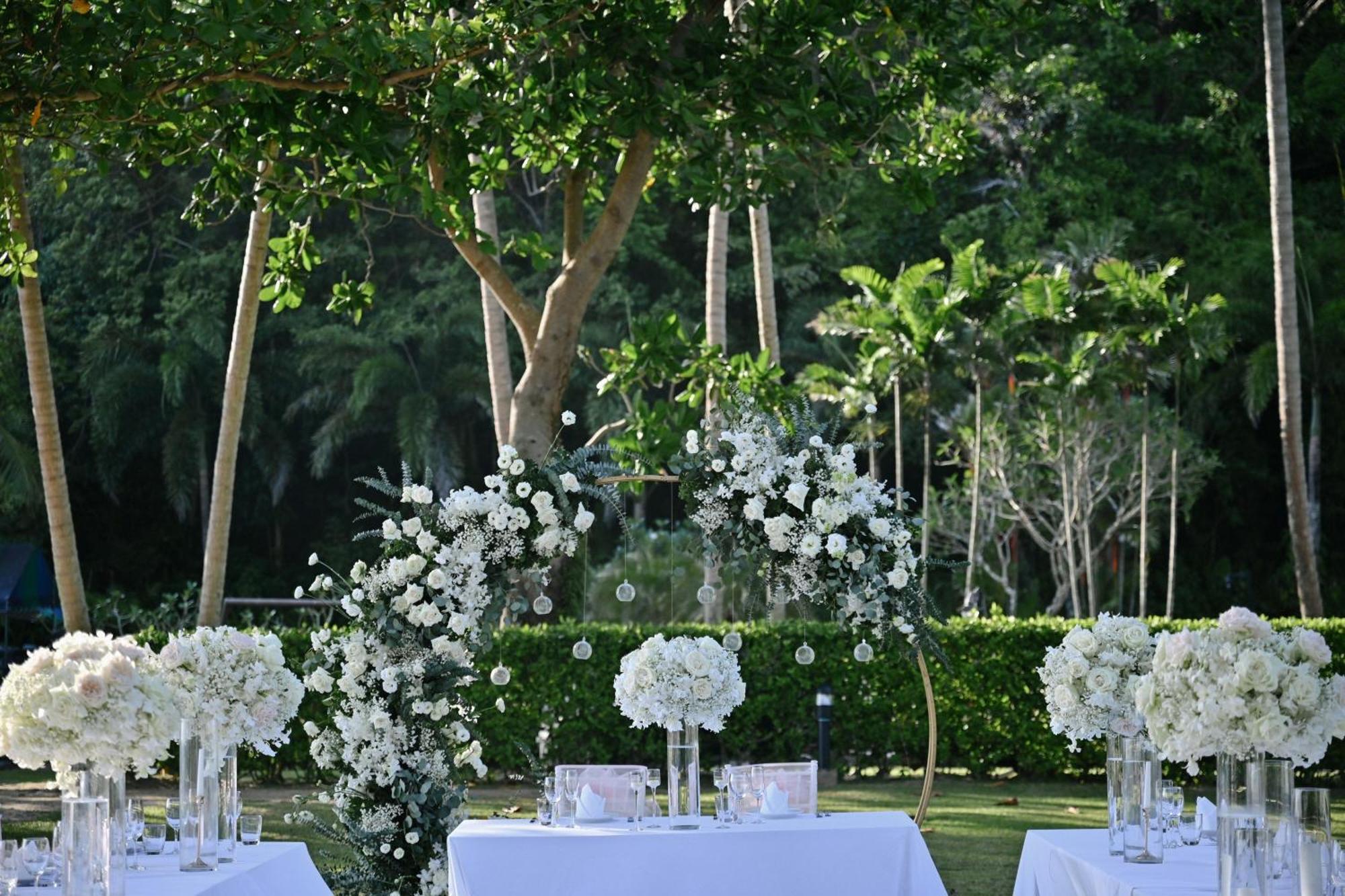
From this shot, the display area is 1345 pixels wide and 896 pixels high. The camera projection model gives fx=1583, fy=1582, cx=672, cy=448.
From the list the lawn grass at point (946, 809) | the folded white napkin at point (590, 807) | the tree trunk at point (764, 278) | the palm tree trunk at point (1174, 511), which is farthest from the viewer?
the palm tree trunk at point (1174, 511)

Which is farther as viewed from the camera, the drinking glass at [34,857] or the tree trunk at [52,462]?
the tree trunk at [52,462]

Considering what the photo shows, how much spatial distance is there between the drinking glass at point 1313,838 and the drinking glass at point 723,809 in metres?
2.22

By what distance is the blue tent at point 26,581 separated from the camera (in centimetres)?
2070

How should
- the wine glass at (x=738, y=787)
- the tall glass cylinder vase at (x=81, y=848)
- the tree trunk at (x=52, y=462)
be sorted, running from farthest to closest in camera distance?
the tree trunk at (x=52, y=462) < the wine glass at (x=738, y=787) < the tall glass cylinder vase at (x=81, y=848)

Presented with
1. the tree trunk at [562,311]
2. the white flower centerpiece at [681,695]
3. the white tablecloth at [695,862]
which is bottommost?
the white tablecloth at [695,862]

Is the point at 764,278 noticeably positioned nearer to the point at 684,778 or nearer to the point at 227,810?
the point at 684,778

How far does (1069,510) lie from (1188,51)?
9140mm

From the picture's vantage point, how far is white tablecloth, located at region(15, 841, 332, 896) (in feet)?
14.5

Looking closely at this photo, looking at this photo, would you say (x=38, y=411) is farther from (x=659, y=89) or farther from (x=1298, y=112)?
(x=1298, y=112)

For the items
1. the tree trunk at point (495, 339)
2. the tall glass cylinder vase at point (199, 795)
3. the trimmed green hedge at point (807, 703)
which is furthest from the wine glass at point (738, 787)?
the tree trunk at point (495, 339)

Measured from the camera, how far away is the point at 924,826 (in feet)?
35.0

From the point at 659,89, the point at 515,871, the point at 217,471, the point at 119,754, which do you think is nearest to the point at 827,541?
the point at 515,871

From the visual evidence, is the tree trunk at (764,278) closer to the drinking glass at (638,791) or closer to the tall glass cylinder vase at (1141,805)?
the drinking glass at (638,791)

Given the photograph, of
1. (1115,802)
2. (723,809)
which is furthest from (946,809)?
(1115,802)
